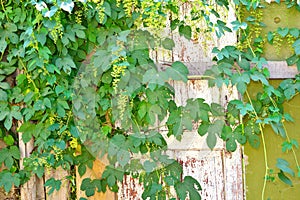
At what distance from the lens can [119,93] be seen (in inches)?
99.2

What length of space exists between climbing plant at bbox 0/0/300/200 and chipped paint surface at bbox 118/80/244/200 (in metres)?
0.06

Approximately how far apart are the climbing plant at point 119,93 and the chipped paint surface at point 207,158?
0.21ft

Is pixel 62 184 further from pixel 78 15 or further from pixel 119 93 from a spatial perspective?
pixel 78 15

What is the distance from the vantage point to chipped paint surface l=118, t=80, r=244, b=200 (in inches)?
104

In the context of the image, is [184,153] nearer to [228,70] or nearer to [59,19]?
[228,70]

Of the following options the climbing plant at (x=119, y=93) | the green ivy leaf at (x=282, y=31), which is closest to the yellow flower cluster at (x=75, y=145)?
the climbing plant at (x=119, y=93)

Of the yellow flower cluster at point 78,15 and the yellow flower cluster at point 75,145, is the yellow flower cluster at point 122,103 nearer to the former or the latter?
the yellow flower cluster at point 75,145

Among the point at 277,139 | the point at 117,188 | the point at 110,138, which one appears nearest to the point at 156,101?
the point at 110,138

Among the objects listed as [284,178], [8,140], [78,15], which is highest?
[78,15]

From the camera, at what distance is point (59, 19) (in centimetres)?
240

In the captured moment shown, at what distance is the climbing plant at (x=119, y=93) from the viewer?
2.48 m

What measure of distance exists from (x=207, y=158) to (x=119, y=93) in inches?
22.3

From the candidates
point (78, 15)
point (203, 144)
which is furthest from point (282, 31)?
point (78, 15)

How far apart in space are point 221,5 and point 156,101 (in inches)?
21.8
